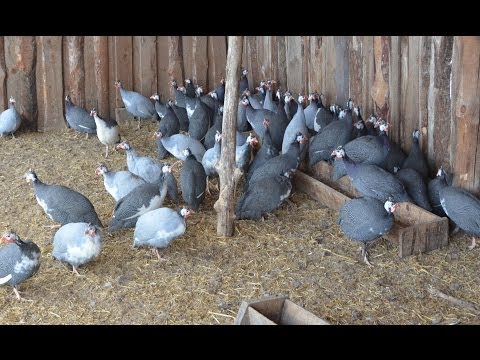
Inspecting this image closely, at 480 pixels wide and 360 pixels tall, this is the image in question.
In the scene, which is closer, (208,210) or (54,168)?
(208,210)

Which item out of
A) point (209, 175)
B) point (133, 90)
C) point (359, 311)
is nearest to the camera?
point (359, 311)

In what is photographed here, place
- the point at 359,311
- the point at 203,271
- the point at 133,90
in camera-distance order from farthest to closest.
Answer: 1. the point at 133,90
2. the point at 203,271
3. the point at 359,311

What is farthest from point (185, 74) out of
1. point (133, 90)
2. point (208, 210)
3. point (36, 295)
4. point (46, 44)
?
point (36, 295)

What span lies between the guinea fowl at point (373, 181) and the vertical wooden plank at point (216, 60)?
3681mm

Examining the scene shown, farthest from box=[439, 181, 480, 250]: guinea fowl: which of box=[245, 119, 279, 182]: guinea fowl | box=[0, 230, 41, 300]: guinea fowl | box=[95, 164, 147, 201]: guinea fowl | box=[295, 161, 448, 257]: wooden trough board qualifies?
box=[0, 230, 41, 300]: guinea fowl

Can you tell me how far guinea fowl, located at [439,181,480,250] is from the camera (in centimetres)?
645

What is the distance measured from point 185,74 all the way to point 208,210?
3.43 metres

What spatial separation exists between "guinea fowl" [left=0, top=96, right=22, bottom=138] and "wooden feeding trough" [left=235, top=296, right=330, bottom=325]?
17.6 feet

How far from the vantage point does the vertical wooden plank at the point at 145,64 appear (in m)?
9.99

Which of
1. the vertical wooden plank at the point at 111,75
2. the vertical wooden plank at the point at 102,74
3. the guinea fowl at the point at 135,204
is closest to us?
the guinea fowl at the point at 135,204

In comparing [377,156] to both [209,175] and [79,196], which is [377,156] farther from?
[79,196]

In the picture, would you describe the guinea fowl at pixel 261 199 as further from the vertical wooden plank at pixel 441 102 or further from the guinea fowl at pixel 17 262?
the guinea fowl at pixel 17 262

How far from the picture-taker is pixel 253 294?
19.4ft

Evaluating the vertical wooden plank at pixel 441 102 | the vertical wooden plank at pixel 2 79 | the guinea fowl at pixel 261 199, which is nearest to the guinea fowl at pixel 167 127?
the guinea fowl at pixel 261 199
